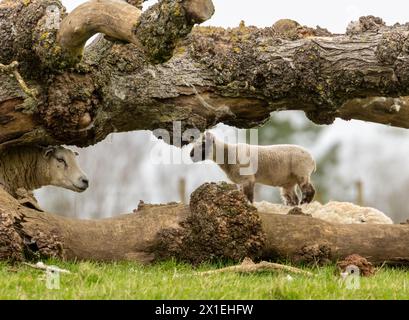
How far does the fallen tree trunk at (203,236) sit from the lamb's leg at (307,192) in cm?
423

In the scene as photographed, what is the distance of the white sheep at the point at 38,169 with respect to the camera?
36.4 feet

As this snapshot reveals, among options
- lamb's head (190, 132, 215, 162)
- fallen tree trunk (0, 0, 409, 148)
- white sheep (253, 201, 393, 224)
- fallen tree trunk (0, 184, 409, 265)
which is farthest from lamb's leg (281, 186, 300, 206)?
fallen tree trunk (0, 184, 409, 265)

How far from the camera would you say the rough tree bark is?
9336 mm

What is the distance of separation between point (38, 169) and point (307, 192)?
14.7ft

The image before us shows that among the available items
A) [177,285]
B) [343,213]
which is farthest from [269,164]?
[177,285]

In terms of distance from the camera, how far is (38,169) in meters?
11.8

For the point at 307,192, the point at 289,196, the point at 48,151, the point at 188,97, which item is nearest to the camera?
the point at 188,97

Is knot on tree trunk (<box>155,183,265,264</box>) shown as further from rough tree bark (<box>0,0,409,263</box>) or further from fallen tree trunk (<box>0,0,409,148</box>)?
fallen tree trunk (<box>0,0,409,148</box>)

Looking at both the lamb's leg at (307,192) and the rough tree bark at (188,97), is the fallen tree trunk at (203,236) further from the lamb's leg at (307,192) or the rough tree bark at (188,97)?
the lamb's leg at (307,192)

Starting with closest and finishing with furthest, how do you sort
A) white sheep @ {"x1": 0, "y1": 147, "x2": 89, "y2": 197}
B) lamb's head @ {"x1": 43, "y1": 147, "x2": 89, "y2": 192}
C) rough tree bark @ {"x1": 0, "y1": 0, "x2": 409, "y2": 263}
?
1. rough tree bark @ {"x1": 0, "y1": 0, "x2": 409, "y2": 263}
2. white sheep @ {"x1": 0, "y1": 147, "x2": 89, "y2": 197}
3. lamb's head @ {"x1": 43, "y1": 147, "x2": 89, "y2": 192}

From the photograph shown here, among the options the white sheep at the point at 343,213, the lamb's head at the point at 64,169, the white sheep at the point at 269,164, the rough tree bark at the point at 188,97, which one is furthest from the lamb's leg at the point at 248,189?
the rough tree bark at the point at 188,97

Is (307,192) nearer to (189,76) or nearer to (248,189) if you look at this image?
(248,189)
